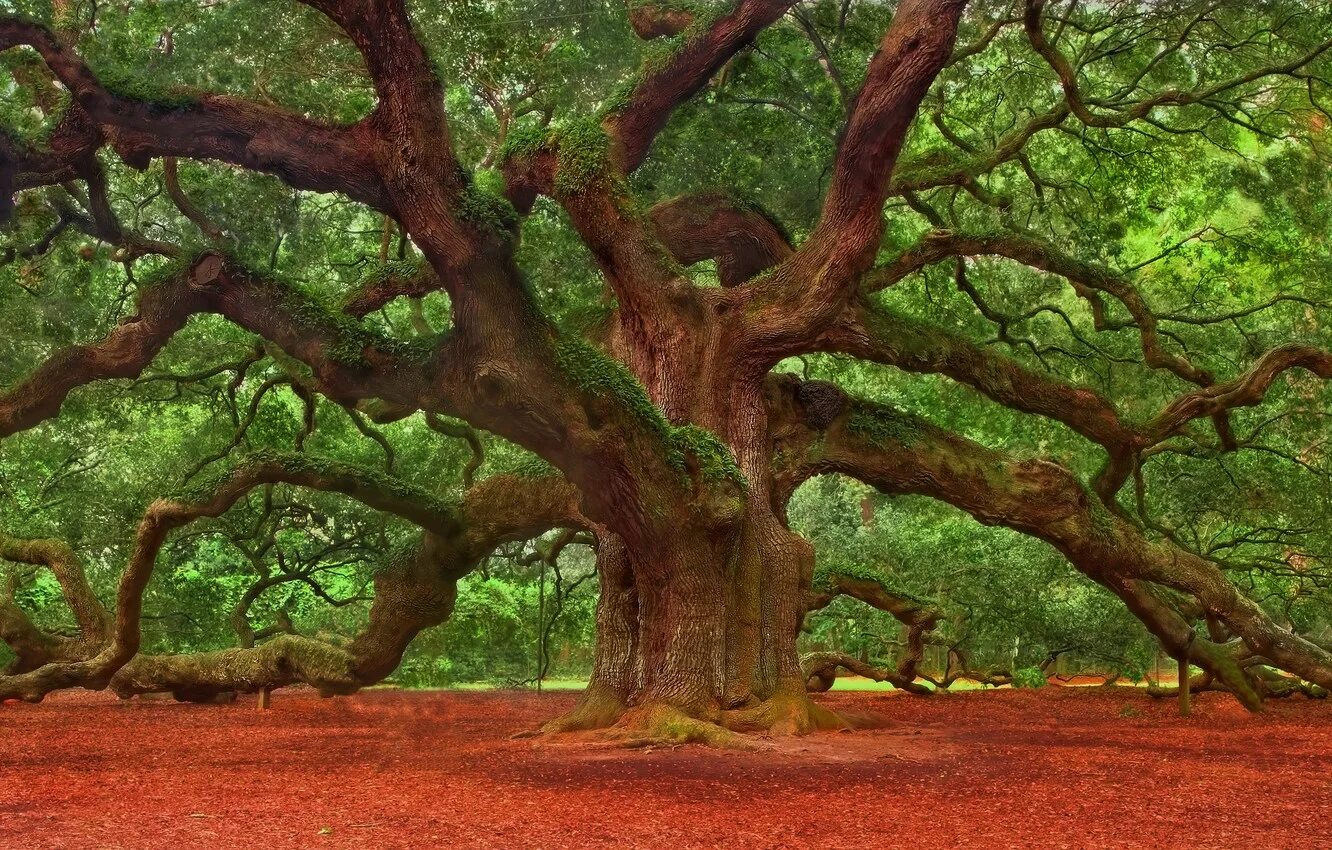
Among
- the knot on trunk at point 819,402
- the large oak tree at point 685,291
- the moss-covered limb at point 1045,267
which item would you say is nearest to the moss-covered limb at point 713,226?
the large oak tree at point 685,291

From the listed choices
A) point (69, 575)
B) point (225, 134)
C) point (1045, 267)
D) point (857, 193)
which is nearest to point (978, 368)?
point (1045, 267)

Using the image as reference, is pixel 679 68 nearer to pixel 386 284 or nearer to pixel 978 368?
pixel 386 284

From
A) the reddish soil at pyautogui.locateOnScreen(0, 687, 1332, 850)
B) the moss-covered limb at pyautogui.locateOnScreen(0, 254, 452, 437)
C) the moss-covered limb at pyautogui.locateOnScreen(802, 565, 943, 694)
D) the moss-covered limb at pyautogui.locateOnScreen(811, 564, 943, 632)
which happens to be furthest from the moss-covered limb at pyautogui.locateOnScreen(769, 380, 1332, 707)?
the moss-covered limb at pyautogui.locateOnScreen(0, 254, 452, 437)

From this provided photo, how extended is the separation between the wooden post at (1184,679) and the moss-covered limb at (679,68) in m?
7.78

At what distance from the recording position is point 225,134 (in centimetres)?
901

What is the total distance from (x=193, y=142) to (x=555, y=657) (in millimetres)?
17760

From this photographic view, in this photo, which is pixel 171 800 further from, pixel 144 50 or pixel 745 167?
pixel 745 167

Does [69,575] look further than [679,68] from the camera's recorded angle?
Yes

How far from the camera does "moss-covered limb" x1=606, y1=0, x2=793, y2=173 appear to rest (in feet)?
35.3

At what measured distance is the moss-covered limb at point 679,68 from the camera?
1076 centimetres

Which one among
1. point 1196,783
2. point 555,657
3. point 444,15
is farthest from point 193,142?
point 555,657

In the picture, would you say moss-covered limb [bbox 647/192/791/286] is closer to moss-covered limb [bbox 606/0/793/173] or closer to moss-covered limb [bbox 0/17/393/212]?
moss-covered limb [bbox 606/0/793/173]

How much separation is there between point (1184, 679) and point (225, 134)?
11.4m

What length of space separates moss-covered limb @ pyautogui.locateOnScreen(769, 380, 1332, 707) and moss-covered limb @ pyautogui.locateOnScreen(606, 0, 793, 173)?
2842 mm
